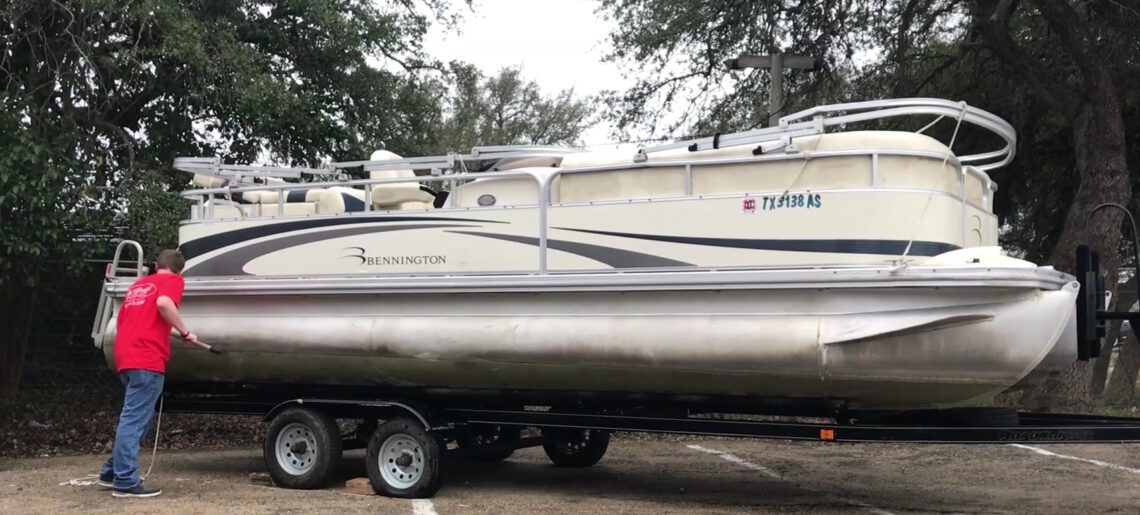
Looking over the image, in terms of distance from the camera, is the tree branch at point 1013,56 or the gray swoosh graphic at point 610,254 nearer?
the gray swoosh graphic at point 610,254

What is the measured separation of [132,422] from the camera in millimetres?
8648

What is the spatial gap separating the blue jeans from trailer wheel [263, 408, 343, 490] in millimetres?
1052

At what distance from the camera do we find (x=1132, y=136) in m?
17.4

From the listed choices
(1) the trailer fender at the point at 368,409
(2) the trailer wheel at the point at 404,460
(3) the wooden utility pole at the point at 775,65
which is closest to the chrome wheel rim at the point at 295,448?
(1) the trailer fender at the point at 368,409

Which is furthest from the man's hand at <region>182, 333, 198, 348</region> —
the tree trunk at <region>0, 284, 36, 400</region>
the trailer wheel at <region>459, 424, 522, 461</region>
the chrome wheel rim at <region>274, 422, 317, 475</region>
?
the tree trunk at <region>0, 284, 36, 400</region>

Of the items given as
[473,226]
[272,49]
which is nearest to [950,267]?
[473,226]

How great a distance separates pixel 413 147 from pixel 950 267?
32.3 feet

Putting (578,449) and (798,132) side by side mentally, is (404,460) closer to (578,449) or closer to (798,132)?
(578,449)

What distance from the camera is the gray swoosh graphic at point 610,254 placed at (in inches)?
315

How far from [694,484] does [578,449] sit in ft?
4.61

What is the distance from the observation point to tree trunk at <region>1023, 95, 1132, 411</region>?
1372 centimetres

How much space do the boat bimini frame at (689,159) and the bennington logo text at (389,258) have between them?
0.40 meters

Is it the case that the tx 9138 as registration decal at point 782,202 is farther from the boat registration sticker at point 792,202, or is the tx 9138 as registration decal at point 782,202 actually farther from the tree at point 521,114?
the tree at point 521,114

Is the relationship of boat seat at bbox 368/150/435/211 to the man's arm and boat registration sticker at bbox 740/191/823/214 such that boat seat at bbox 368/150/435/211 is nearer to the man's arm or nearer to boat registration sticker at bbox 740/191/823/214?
the man's arm
